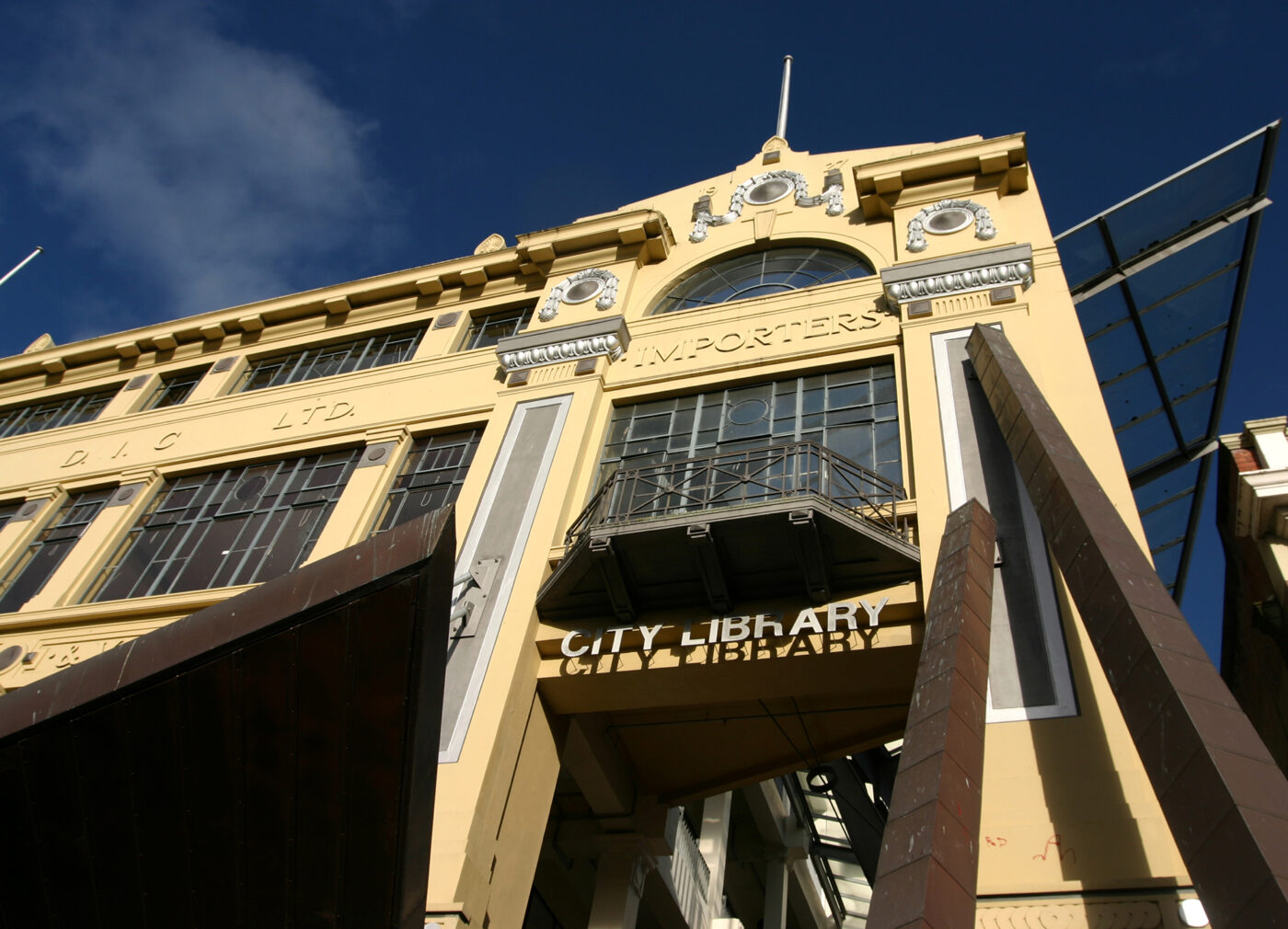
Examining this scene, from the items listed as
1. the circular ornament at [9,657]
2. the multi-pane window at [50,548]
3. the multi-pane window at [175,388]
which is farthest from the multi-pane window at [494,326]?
the circular ornament at [9,657]

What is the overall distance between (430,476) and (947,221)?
985 centimetres

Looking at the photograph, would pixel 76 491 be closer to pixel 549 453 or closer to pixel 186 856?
pixel 549 453

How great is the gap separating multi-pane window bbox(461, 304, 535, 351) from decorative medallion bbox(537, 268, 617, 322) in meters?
1.37

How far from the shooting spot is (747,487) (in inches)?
520

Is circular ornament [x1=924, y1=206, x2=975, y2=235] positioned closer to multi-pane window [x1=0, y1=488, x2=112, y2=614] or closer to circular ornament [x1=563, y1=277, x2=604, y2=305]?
circular ornament [x1=563, y1=277, x2=604, y2=305]

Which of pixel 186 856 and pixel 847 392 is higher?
pixel 847 392

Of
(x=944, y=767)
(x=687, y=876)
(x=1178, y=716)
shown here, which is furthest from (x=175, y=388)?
(x=1178, y=716)

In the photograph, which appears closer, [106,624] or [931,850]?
[931,850]

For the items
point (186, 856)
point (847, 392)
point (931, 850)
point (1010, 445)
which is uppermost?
point (847, 392)

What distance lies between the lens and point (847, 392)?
1462 centimetres

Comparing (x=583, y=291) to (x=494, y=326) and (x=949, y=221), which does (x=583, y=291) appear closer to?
(x=494, y=326)

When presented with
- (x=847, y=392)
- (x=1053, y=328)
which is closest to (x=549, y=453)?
(x=847, y=392)

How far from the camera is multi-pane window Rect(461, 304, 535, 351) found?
795 inches

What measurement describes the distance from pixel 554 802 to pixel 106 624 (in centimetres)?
777
